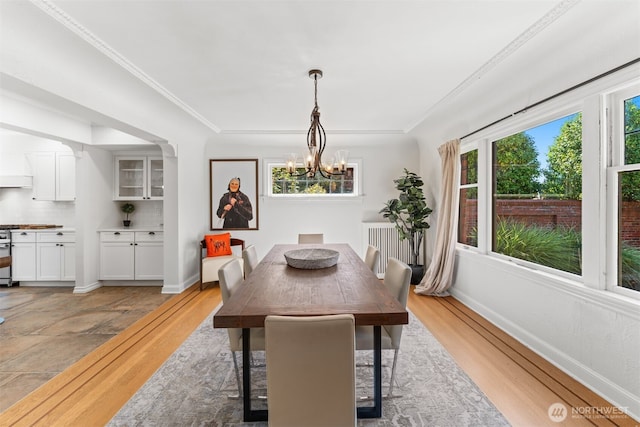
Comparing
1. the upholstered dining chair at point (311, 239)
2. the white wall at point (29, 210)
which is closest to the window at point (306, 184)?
the upholstered dining chair at point (311, 239)

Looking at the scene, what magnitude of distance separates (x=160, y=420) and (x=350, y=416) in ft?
3.97

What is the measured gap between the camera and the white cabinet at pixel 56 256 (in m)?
4.48

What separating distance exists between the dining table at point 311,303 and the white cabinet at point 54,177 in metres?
4.13

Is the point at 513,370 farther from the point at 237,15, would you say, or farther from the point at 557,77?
the point at 237,15

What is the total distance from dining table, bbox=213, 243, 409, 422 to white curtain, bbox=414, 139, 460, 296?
202cm

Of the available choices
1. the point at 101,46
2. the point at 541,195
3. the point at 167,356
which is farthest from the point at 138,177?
the point at 541,195

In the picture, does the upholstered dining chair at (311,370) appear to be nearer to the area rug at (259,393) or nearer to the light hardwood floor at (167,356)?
the area rug at (259,393)

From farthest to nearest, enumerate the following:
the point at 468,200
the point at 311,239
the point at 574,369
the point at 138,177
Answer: the point at 138,177 → the point at 311,239 → the point at 468,200 → the point at 574,369

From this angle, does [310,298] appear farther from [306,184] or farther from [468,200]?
[306,184]

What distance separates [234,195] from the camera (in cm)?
521

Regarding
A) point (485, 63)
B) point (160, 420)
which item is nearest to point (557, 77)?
point (485, 63)

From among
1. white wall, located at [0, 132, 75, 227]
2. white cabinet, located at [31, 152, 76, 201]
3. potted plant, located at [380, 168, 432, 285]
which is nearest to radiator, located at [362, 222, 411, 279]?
potted plant, located at [380, 168, 432, 285]

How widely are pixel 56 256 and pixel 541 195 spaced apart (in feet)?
20.7

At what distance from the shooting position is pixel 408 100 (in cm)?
330
